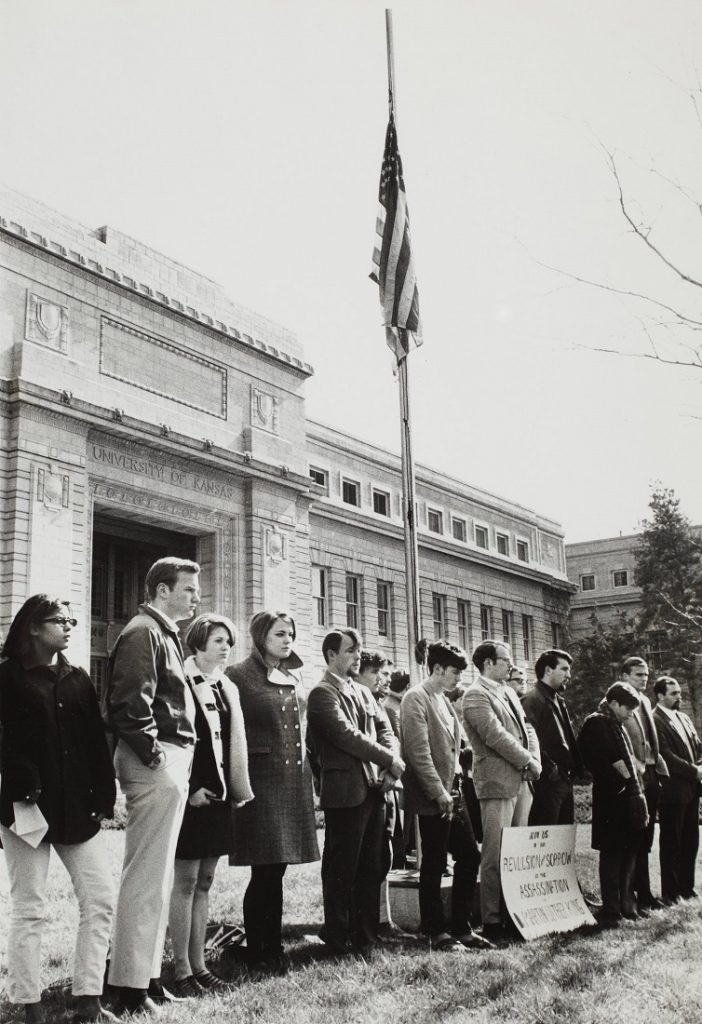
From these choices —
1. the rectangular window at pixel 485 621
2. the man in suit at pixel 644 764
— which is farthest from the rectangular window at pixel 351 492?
the man in suit at pixel 644 764

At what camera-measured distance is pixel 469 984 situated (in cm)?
569

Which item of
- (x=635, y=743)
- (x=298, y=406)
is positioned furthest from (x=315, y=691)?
(x=298, y=406)

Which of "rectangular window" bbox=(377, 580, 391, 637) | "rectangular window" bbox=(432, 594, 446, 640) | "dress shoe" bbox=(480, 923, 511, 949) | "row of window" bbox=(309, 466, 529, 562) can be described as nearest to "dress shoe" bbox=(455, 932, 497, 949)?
"dress shoe" bbox=(480, 923, 511, 949)

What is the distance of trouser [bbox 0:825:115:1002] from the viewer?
15.5 feet

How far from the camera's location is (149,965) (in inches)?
197

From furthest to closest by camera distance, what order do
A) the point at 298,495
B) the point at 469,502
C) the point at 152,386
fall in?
the point at 469,502
the point at 298,495
the point at 152,386

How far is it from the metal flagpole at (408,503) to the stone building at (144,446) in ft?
41.8

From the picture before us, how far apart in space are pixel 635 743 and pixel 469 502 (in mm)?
36028

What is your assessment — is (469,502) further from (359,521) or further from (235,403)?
(235,403)

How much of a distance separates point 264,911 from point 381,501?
3312 centimetres

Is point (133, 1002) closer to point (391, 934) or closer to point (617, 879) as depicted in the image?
point (391, 934)

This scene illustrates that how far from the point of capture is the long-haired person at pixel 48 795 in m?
4.76

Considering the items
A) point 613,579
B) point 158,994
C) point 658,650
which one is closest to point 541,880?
point 158,994

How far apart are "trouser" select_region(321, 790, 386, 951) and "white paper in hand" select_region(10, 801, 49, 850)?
2.34 meters
